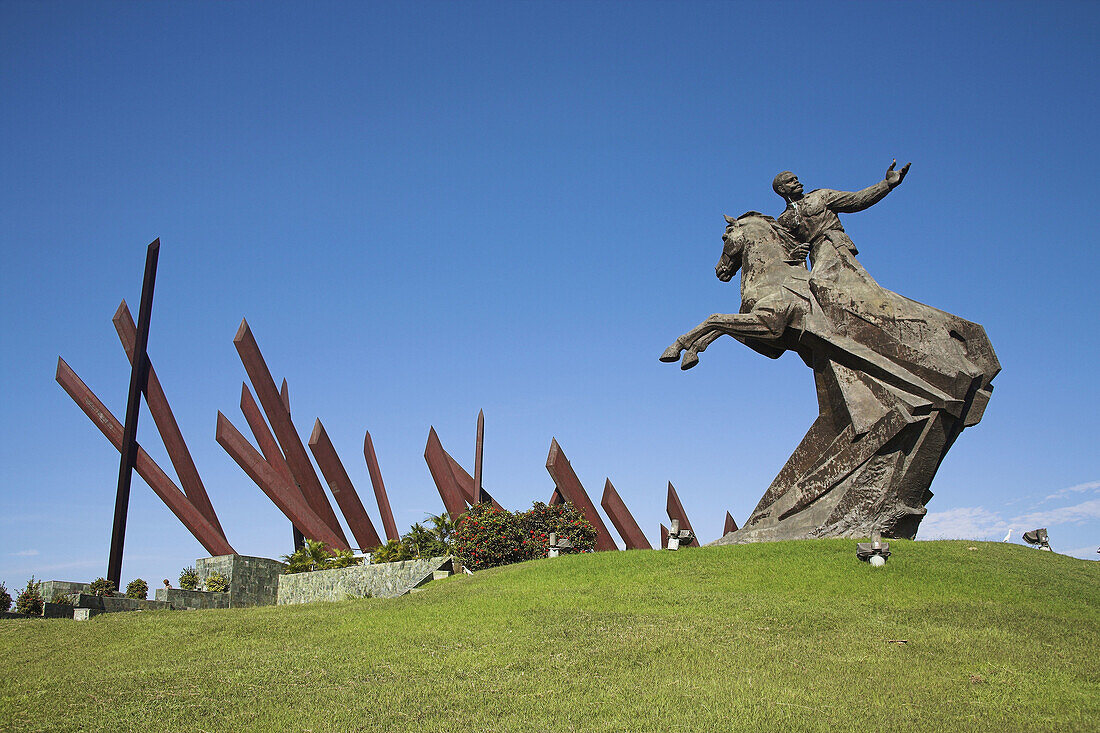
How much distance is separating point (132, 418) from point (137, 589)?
4616mm

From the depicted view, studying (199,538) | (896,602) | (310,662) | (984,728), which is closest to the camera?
(984,728)

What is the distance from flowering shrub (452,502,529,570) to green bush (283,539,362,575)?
7.67 ft

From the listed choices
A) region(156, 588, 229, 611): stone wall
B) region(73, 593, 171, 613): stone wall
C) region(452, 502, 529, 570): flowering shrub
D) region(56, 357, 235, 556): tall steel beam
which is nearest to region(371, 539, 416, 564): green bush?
region(452, 502, 529, 570): flowering shrub

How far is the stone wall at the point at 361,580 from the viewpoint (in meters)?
15.2

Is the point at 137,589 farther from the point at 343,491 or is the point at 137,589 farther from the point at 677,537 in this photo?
the point at 677,537

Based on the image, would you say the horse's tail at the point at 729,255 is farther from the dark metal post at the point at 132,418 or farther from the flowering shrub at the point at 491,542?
the dark metal post at the point at 132,418

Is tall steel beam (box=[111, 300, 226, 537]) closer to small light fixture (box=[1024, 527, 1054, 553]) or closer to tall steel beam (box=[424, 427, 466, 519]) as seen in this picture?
tall steel beam (box=[424, 427, 466, 519])

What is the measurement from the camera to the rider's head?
1652cm

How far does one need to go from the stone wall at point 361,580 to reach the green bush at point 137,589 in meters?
2.55

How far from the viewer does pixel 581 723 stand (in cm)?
638

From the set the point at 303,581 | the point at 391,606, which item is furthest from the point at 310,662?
the point at 303,581

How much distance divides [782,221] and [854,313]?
2.80m

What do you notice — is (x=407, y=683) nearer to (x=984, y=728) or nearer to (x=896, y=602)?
(x=984, y=728)

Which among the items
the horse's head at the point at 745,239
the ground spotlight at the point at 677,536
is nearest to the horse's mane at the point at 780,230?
the horse's head at the point at 745,239
